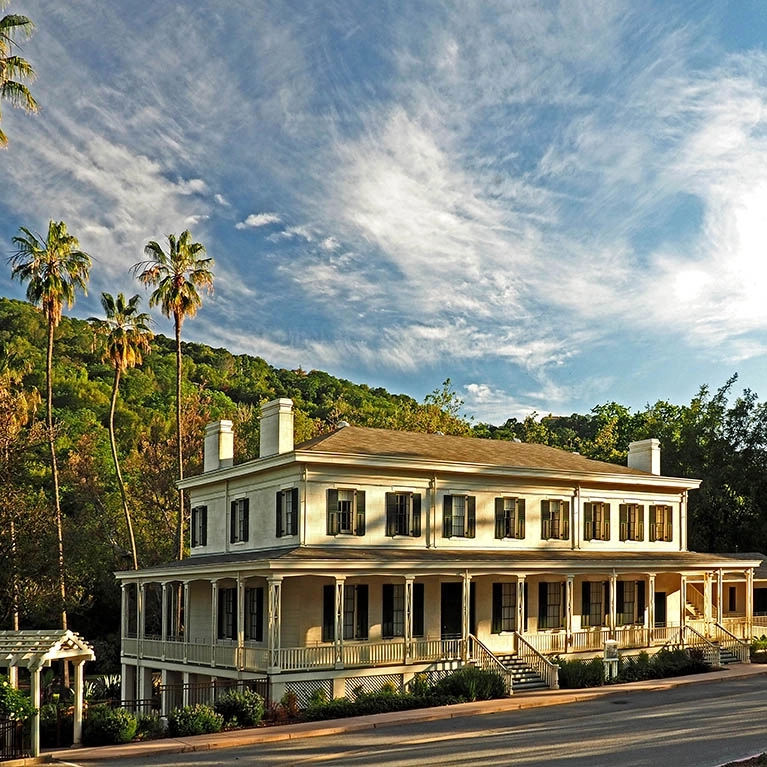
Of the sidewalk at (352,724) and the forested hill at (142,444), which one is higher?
the forested hill at (142,444)

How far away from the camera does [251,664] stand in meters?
31.2

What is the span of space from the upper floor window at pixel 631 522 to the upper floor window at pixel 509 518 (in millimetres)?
5728

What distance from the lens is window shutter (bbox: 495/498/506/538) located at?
3856 centimetres

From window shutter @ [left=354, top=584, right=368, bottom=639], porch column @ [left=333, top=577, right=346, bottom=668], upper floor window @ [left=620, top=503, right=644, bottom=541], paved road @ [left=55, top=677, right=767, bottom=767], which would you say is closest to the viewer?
paved road @ [left=55, top=677, right=767, bottom=767]

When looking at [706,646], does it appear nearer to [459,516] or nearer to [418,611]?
[459,516]

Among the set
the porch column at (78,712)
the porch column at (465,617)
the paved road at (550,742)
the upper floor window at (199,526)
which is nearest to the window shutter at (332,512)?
the porch column at (465,617)

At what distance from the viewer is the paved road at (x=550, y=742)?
2014 centimetres

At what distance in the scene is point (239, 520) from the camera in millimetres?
38562

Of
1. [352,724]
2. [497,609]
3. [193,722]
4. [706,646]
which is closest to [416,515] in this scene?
[497,609]

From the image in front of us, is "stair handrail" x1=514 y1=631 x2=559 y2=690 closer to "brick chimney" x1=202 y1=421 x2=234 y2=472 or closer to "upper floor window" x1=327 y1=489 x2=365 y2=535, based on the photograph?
"upper floor window" x1=327 y1=489 x2=365 y2=535

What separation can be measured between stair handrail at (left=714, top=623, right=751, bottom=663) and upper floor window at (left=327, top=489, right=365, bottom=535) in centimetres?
1587

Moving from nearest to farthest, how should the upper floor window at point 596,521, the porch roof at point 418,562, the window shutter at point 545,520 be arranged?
the porch roof at point 418,562
the window shutter at point 545,520
the upper floor window at point 596,521

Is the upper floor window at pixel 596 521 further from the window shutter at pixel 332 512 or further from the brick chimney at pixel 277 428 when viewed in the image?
the brick chimney at pixel 277 428

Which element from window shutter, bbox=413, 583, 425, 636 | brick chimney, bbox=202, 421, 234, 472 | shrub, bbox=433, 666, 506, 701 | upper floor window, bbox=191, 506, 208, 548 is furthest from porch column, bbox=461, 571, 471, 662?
brick chimney, bbox=202, 421, 234, 472
